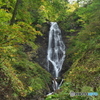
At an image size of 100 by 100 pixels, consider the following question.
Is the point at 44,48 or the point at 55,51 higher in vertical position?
the point at 44,48

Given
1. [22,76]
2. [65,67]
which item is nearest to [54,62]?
[65,67]

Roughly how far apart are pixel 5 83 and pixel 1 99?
713 mm

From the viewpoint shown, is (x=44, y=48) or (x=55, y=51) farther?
(x=44, y=48)

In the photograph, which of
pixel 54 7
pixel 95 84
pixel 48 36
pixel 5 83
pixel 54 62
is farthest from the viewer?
pixel 48 36

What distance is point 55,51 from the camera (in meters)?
17.9

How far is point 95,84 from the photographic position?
392 cm

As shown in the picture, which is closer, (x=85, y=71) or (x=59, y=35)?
(x=85, y=71)

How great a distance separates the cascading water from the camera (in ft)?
51.0

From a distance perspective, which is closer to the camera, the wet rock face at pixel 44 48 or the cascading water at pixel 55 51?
the cascading water at pixel 55 51

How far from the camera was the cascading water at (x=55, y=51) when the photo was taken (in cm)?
1553

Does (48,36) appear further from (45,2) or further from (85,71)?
(85,71)

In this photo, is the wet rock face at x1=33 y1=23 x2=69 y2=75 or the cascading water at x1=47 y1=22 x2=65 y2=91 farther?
the wet rock face at x1=33 y1=23 x2=69 y2=75

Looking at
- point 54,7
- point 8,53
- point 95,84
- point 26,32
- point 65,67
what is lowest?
point 65,67

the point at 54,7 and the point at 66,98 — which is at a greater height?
the point at 54,7
